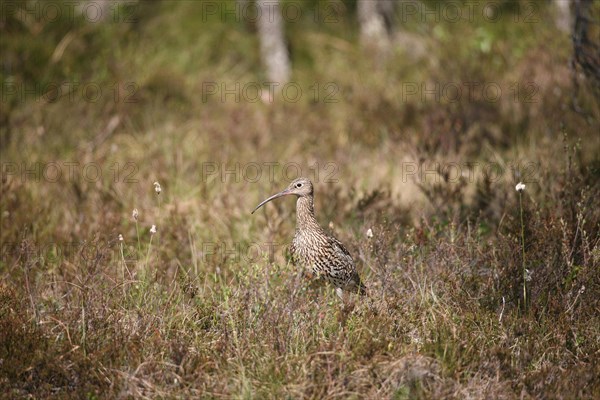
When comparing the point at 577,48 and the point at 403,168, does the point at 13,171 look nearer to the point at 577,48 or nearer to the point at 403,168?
the point at 403,168

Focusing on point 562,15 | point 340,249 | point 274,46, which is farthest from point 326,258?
point 274,46

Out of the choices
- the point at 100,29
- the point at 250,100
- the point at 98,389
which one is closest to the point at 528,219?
the point at 98,389

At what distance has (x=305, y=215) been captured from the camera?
5.46 meters

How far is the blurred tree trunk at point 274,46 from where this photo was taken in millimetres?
11469

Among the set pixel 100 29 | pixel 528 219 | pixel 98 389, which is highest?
pixel 100 29

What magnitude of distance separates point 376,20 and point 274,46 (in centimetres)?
168

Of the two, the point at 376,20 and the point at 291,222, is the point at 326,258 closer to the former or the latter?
the point at 291,222

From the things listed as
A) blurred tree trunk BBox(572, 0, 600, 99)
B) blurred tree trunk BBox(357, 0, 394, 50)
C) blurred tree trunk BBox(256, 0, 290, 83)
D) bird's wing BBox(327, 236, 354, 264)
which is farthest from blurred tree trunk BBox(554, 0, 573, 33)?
bird's wing BBox(327, 236, 354, 264)

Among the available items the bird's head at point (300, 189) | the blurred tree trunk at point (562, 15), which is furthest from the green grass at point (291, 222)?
the bird's head at point (300, 189)

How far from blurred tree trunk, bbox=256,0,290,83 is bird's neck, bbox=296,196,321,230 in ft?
20.6

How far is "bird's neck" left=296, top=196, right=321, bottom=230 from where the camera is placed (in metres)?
5.40

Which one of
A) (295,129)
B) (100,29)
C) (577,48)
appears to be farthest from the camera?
(100,29)

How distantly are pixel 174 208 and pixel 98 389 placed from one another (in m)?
2.74

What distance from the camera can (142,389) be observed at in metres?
3.91
